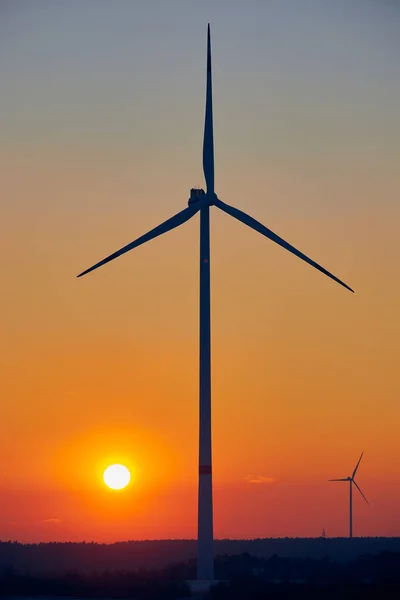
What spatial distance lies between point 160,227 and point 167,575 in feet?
105

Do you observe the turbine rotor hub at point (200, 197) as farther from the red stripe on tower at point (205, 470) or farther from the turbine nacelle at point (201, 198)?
the red stripe on tower at point (205, 470)

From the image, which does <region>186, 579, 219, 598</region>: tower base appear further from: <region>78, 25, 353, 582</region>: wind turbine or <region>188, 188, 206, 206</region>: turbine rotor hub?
<region>188, 188, 206, 206</region>: turbine rotor hub

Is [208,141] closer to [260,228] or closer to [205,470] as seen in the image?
[260,228]

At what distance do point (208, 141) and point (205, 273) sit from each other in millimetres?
12732

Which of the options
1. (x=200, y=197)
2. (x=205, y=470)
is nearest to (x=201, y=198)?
(x=200, y=197)

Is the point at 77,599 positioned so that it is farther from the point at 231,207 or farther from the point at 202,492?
the point at 231,207

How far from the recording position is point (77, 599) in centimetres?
11275

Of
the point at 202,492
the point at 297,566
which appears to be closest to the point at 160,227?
the point at 202,492

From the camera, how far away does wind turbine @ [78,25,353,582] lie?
112562mm

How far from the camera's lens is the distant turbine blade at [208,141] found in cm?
12319

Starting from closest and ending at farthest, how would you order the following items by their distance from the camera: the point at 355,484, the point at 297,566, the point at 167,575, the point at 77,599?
the point at 77,599 → the point at 167,575 → the point at 297,566 → the point at 355,484

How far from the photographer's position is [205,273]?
387 ft

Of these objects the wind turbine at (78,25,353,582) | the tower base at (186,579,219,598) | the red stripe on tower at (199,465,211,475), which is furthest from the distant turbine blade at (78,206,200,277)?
the tower base at (186,579,219,598)

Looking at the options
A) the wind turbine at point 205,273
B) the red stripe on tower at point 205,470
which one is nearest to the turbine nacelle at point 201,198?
the wind turbine at point 205,273
